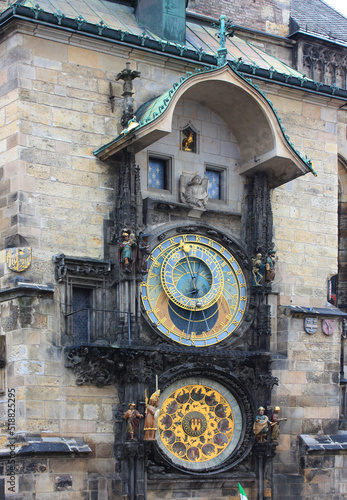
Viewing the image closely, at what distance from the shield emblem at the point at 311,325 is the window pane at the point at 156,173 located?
353 cm

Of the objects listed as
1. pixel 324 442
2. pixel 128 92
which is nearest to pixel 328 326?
pixel 324 442

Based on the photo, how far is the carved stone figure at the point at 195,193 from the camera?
20.4 m

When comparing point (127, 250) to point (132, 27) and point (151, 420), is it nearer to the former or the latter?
point (151, 420)

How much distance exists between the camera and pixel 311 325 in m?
21.2

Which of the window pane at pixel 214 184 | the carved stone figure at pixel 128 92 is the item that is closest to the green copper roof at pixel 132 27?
the carved stone figure at pixel 128 92

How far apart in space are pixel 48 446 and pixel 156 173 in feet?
17.0

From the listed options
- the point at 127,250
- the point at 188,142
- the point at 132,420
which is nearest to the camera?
the point at 132,420

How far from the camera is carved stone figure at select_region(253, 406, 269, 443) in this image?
1981 centimetres

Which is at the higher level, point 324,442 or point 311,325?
point 311,325

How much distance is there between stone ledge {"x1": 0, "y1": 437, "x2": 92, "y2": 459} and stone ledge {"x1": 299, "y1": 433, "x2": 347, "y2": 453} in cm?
425

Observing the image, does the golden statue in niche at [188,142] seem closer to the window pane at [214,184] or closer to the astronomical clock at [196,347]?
the window pane at [214,184]

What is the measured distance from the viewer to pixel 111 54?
20.0 meters

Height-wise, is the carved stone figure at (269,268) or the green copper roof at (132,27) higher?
the green copper roof at (132,27)

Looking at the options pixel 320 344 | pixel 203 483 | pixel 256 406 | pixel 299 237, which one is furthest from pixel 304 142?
pixel 203 483
